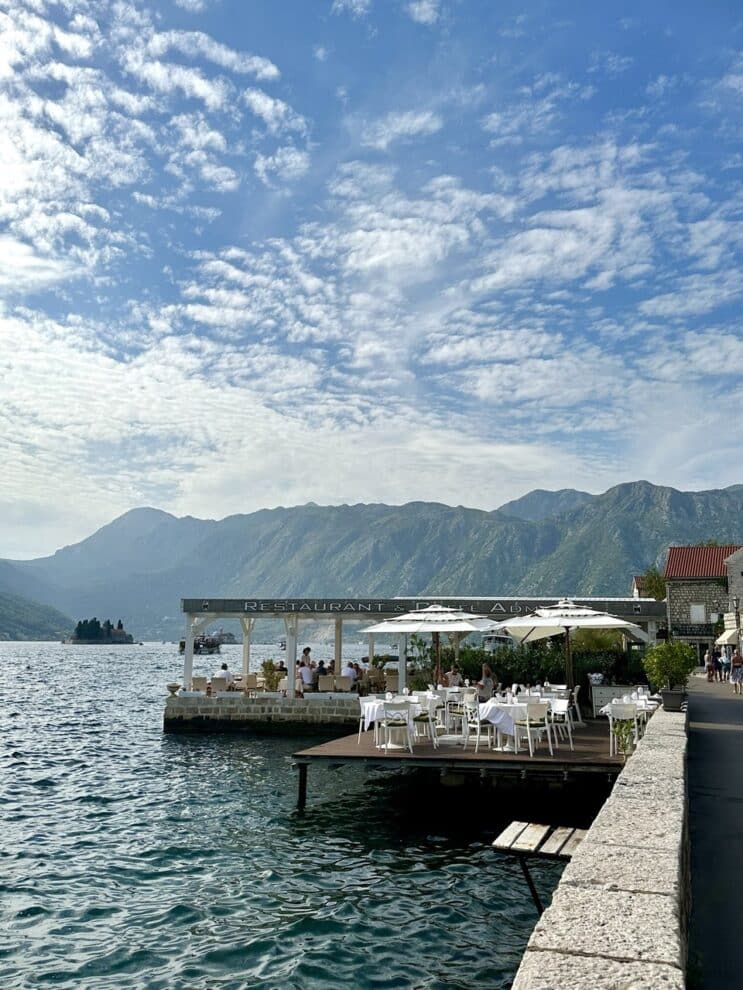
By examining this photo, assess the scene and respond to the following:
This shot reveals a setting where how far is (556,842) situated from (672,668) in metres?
9.06

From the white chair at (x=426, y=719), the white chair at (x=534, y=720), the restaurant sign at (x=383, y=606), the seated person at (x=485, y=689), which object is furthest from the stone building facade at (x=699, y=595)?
the white chair at (x=534, y=720)

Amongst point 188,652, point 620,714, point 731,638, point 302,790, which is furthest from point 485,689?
point 731,638

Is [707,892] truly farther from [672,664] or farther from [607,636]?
[607,636]

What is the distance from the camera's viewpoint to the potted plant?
49.4 ft

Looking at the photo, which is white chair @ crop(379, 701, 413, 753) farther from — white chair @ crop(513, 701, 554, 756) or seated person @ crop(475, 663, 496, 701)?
seated person @ crop(475, 663, 496, 701)

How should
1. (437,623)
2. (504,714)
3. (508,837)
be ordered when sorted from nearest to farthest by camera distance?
(508,837), (504,714), (437,623)

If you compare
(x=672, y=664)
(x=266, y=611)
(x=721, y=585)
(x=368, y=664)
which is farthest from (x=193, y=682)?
(x=721, y=585)

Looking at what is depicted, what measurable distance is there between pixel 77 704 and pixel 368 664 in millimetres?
20614

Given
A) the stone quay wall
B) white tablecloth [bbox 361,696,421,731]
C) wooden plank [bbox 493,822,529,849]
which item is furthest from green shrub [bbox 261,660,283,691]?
the stone quay wall

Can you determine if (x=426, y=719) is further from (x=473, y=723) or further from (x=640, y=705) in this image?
(x=640, y=705)

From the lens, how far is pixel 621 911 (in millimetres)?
4180

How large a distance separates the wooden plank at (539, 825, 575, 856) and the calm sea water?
1.33 m

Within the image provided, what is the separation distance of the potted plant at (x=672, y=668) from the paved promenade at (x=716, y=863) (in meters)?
0.81

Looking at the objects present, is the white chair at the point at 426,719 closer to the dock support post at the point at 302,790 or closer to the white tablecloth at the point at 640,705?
the dock support post at the point at 302,790
